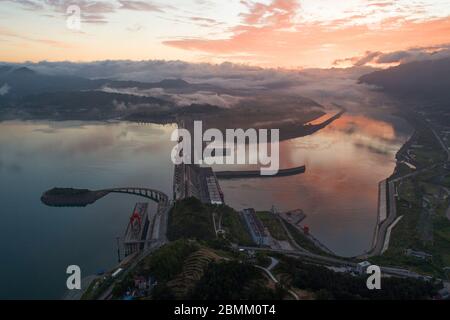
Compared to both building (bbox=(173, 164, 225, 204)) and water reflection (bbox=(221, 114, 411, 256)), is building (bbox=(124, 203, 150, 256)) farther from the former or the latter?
water reflection (bbox=(221, 114, 411, 256))

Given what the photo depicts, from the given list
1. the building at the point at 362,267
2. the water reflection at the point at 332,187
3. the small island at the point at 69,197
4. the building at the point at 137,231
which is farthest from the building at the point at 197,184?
the building at the point at 362,267

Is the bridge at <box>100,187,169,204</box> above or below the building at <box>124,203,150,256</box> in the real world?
above

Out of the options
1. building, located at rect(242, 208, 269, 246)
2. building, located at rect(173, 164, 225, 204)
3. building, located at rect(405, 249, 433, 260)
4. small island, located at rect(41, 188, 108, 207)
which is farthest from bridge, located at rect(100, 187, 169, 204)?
building, located at rect(405, 249, 433, 260)

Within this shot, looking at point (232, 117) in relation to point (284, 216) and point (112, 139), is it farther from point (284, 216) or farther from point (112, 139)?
point (284, 216)

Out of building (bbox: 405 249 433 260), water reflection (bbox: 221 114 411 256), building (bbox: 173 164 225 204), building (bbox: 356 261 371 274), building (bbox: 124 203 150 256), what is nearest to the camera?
building (bbox: 356 261 371 274)

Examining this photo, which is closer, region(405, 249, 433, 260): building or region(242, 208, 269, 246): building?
region(405, 249, 433, 260): building
